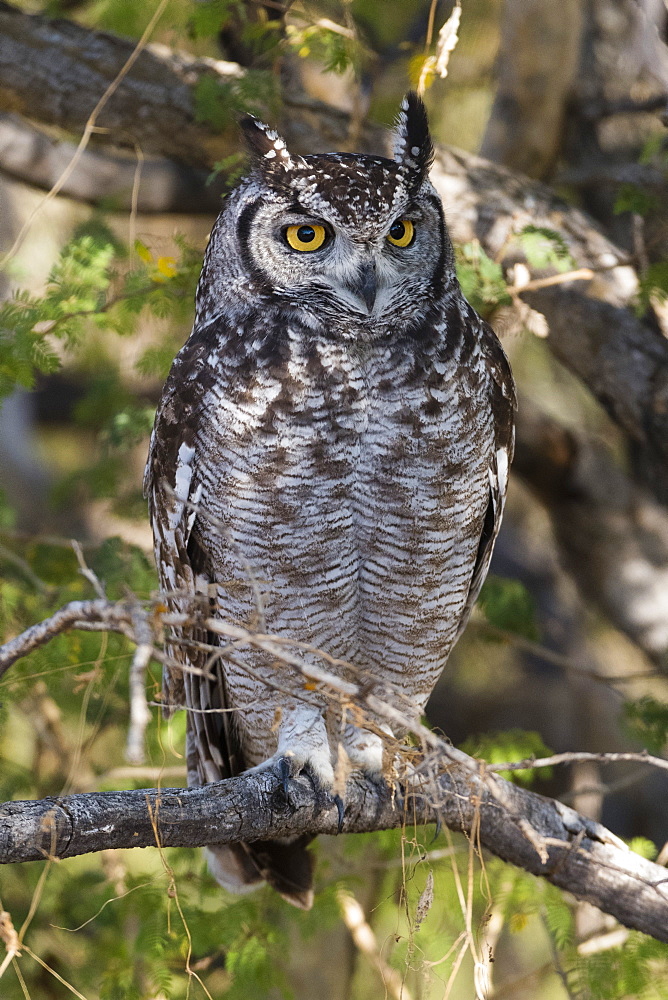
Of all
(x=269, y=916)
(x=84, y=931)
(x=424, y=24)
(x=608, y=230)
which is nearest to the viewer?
(x=269, y=916)

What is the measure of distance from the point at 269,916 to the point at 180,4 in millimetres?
3302

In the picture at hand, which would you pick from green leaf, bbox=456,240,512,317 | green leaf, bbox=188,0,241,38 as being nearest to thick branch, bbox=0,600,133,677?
green leaf, bbox=456,240,512,317

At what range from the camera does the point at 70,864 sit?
14.2 ft

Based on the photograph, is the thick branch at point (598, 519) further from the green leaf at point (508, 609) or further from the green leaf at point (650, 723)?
the green leaf at point (650, 723)

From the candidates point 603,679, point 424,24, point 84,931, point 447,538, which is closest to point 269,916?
point 84,931

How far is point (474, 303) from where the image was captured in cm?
293

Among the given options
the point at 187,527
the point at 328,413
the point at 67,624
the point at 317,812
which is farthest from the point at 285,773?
the point at 67,624

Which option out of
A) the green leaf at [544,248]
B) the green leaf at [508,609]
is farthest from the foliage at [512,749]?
the green leaf at [544,248]

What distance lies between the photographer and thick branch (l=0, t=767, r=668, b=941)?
1.53 metres

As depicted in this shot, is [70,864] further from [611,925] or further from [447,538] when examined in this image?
[447,538]

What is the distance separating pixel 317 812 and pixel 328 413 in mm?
913

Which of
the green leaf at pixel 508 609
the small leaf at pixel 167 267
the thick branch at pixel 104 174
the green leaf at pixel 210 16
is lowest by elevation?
the green leaf at pixel 508 609

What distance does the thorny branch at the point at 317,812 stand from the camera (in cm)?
Answer: 130

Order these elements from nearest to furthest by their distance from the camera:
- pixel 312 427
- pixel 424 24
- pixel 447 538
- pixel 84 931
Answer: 1. pixel 312 427
2. pixel 447 538
3. pixel 84 931
4. pixel 424 24
